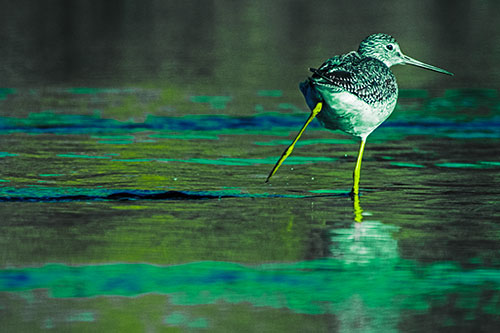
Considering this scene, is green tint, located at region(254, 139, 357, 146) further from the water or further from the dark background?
the dark background

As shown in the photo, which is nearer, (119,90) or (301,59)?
(119,90)

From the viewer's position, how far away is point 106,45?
24172 mm

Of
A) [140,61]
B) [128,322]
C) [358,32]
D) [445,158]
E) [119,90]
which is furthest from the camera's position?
[358,32]

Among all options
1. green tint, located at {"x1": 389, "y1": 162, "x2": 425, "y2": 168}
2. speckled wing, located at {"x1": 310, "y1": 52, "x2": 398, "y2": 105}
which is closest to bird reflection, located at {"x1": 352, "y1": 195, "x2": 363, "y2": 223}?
speckled wing, located at {"x1": 310, "y1": 52, "x2": 398, "y2": 105}

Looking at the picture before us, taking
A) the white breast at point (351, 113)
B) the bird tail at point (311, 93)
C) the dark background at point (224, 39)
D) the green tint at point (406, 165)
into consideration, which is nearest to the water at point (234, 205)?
the green tint at point (406, 165)

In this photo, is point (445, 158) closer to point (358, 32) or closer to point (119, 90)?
point (119, 90)

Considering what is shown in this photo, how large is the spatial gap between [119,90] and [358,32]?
1046cm

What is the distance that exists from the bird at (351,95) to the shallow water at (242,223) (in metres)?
0.64

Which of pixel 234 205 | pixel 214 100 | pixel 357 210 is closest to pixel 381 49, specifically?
pixel 357 210

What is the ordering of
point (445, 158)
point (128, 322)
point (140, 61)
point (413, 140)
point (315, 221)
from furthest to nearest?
point (140, 61) < point (413, 140) < point (445, 158) < point (315, 221) < point (128, 322)

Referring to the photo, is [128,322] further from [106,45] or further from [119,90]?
[106,45]

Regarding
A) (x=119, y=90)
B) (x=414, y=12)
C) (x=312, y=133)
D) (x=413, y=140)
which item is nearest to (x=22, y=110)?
(x=119, y=90)

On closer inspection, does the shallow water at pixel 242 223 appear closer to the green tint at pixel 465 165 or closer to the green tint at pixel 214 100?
the green tint at pixel 465 165

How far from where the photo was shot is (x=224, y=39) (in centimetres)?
2566
